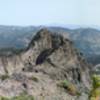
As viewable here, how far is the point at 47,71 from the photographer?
89.9m

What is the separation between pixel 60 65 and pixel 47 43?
27.1 m

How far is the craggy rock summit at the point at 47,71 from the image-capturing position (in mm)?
66875

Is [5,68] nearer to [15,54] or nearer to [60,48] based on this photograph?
[15,54]

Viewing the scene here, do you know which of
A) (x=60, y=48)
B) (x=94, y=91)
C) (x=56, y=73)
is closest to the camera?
(x=94, y=91)

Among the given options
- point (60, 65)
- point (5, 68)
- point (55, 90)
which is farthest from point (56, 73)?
point (5, 68)

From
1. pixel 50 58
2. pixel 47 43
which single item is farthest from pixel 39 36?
pixel 50 58

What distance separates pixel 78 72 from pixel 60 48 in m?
10.0

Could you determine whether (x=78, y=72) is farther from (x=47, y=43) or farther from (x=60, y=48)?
(x=47, y=43)

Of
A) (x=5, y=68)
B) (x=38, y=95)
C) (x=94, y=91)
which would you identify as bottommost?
(x=5, y=68)

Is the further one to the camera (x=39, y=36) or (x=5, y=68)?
(x=39, y=36)

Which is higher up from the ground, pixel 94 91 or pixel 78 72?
pixel 94 91

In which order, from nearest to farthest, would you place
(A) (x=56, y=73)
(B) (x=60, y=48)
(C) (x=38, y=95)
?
(C) (x=38, y=95), (A) (x=56, y=73), (B) (x=60, y=48)

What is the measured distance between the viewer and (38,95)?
65.2 m

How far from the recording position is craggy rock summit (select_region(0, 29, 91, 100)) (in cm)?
6688
